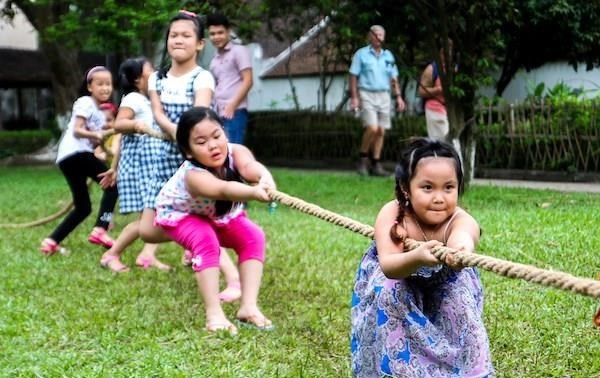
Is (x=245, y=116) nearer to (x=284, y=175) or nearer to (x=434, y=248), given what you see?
(x=284, y=175)

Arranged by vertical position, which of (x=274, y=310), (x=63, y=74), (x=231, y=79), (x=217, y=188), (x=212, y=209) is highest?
(x=63, y=74)

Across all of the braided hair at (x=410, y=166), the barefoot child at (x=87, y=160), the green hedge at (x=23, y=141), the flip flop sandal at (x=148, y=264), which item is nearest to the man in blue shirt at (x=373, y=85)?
the barefoot child at (x=87, y=160)

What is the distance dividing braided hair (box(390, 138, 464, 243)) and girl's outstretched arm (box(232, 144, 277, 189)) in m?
1.12

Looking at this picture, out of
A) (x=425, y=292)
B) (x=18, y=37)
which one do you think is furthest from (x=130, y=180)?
(x=18, y=37)

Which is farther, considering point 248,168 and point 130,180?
point 130,180

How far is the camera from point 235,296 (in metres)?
4.47

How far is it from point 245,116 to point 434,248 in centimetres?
552

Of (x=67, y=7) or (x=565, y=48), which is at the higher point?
(x=67, y=7)

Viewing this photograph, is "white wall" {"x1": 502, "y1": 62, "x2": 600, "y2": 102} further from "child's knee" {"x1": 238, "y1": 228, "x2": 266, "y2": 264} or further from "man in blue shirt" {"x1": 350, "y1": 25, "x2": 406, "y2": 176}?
"child's knee" {"x1": 238, "y1": 228, "x2": 266, "y2": 264}

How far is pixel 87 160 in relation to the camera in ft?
19.8

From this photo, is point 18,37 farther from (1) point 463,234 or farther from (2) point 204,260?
(1) point 463,234

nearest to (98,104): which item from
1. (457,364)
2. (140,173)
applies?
(140,173)

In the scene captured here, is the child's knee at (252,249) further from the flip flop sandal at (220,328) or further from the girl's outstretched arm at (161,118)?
the girl's outstretched arm at (161,118)

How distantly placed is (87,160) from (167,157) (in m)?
1.46
